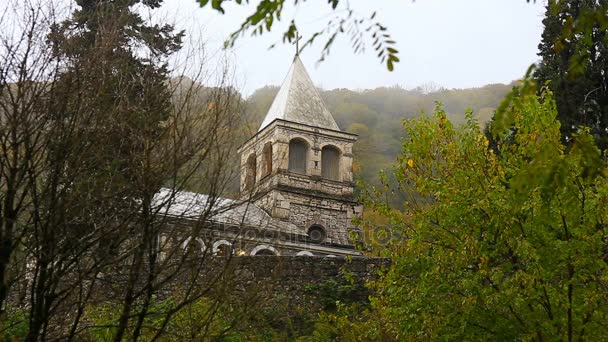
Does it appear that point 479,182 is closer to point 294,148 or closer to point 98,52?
point 98,52

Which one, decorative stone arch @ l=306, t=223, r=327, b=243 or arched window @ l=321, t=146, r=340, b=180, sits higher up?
arched window @ l=321, t=146, r=340, b=180

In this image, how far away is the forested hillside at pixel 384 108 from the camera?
A: 4959 centimetres

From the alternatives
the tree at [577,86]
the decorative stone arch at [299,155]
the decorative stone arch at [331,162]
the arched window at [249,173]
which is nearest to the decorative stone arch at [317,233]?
the decorative stone arch at [299,155]

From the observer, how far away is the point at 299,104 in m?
33.9

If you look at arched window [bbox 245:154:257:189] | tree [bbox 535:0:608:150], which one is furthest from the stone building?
arched window [bbox 245:154:257:189]

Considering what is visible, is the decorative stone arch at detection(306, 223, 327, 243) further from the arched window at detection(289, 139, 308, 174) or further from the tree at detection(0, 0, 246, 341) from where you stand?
the tree at detection(0, 0, 246, 341)

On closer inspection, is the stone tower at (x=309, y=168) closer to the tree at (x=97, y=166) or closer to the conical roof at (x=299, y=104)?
the conical roof at (x=299, y=104)

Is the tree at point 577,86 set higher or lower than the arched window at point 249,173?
higher

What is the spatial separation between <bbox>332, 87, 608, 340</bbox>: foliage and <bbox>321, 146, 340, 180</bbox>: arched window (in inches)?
880

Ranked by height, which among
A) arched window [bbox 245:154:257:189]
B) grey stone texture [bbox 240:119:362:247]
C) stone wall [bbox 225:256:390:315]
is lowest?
stone wall [bbox 225:256:390:315]

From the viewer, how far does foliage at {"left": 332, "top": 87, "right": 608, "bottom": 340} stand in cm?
895

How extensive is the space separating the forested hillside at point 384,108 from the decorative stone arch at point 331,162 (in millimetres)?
10390

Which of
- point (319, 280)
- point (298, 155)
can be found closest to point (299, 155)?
point (298, 155)

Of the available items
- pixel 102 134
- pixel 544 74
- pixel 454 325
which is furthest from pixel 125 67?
pixel 544 74
